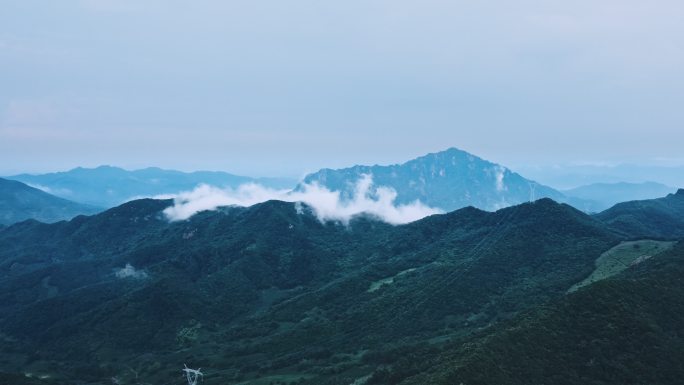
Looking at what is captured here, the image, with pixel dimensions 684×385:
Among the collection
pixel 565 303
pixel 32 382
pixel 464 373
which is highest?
pixel 565 303

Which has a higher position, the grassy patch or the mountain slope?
the grassy patch

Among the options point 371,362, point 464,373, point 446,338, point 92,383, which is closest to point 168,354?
point 92,383

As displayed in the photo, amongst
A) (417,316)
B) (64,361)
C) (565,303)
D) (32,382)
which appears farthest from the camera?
(64,361)

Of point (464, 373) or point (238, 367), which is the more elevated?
point (464, 373)

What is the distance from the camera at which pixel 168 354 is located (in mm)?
197625

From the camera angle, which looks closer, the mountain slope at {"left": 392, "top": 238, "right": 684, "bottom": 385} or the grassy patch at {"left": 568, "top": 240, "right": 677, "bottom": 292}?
the mountain slope at {"left": 392, "top": 238, "right": 684, "bottom": 385}

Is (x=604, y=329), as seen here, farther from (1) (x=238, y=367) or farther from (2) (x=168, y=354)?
(2) (x=168, y=354)

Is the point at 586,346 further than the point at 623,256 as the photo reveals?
No

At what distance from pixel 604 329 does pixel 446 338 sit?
2128 inches

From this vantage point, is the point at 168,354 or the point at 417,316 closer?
the point at 417,316

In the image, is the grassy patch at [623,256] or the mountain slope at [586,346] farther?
the grassy patch at [623,256]

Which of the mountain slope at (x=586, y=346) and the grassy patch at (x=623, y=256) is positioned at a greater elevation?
the grassy patch at (x=623, y=256)

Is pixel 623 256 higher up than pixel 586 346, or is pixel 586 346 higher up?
pixel 623 256

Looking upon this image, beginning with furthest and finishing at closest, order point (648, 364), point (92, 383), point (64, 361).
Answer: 1. point (64, 361)
2. point (92, 383)
3. point (648, 364)
